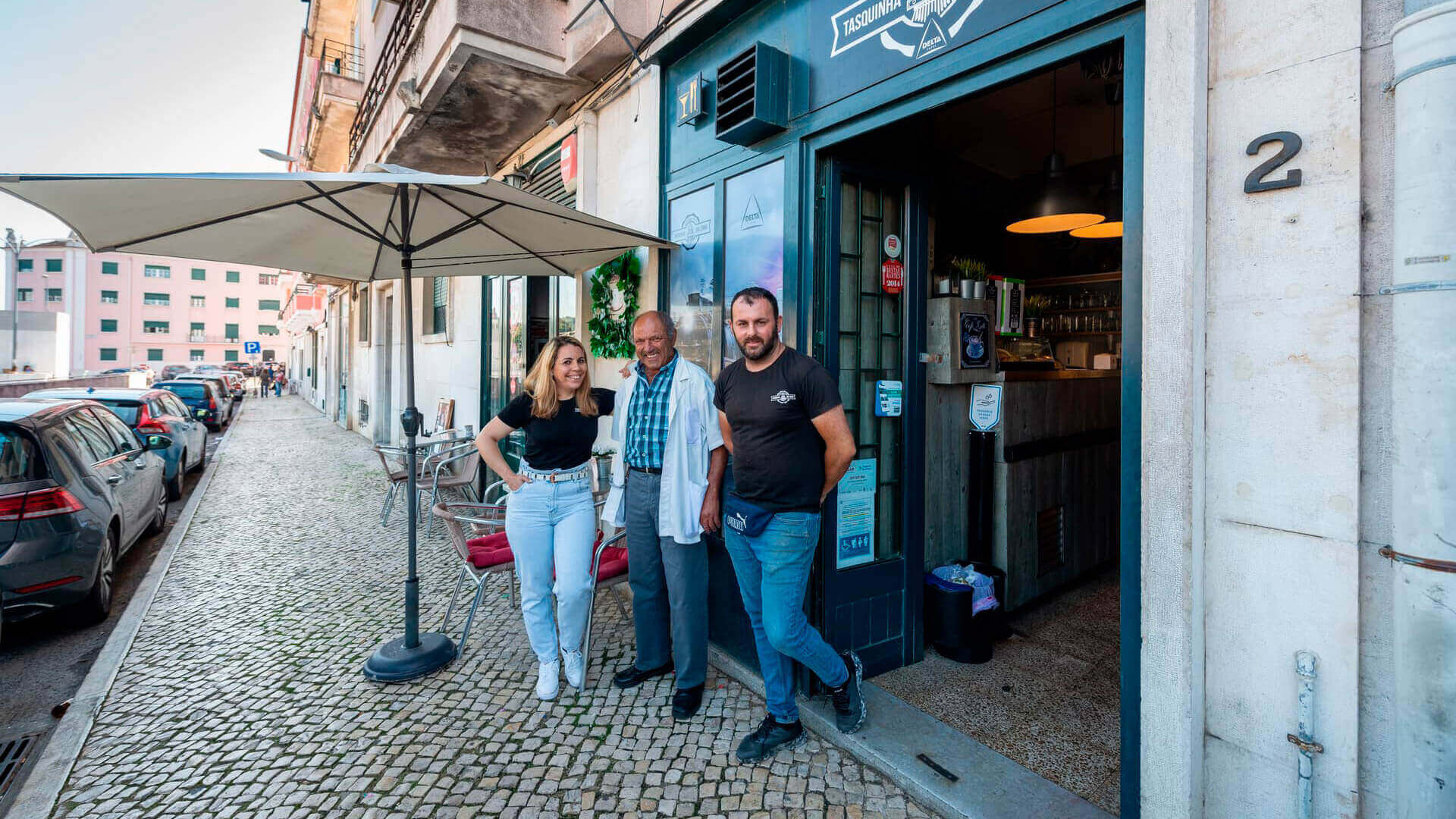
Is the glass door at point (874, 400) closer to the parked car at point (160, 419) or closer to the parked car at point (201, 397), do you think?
the parked car at point (160, 419)

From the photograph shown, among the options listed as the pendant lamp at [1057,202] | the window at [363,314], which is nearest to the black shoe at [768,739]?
the pendant lamp at [1057,202]

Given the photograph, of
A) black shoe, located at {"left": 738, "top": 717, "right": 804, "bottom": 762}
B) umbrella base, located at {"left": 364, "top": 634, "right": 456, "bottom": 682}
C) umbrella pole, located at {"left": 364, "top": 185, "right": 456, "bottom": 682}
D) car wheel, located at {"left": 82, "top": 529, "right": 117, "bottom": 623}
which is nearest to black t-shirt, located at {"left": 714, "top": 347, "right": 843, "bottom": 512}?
black shoe, located at {"left": 738, "top": 717, "right": 804, "bottom": 762}

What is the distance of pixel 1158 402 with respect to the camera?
213 centimetres

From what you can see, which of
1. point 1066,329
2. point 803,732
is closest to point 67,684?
point 803,732

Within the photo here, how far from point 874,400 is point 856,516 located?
647mm

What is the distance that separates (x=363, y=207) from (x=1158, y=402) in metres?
3.99

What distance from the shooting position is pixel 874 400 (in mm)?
3838

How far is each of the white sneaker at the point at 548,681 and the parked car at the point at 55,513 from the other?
3334mm

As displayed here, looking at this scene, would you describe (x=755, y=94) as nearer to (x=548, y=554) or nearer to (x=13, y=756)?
(x=548, y=554)

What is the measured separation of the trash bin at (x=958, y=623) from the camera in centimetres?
404

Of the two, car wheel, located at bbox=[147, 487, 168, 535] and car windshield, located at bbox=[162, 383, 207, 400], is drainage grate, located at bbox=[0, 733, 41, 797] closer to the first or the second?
car wheel, located at bbox=[147, 487, 168, 535]

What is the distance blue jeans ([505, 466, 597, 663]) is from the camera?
374 centimetres

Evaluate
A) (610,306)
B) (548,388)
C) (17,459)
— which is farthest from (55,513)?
(610,306)

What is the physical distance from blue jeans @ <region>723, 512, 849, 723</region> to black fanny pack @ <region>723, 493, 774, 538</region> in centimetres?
3
